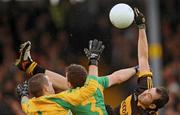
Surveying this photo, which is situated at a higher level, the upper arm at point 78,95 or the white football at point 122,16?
the white football at point 122,16

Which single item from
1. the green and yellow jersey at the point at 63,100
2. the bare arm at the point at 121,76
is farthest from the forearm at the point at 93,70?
the bare arm at the point at 121,76

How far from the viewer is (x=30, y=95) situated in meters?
10.2

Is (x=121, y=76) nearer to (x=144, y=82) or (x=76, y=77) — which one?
(x=144, y=82)

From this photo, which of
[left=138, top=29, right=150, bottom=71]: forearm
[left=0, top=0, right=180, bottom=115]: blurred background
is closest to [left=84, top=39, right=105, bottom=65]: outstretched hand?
[left=138, top=29, right=150, bottom=71]: forearm

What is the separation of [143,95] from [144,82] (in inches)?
10.8

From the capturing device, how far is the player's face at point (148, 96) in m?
10.2

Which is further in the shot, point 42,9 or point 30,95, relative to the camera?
point 42,9

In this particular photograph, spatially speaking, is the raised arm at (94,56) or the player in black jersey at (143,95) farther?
the player in black jersey at (143,95)

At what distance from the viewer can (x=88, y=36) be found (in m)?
16.8

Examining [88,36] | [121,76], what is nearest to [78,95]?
[121,76]

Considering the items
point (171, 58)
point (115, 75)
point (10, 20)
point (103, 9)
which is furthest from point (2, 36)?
point (115, 75)

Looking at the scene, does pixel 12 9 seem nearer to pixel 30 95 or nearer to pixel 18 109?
pixel 18 109

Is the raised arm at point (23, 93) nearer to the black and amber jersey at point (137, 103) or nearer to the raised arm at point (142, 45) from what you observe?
the black and amber jersey at point (137, 103)

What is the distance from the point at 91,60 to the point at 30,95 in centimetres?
85
